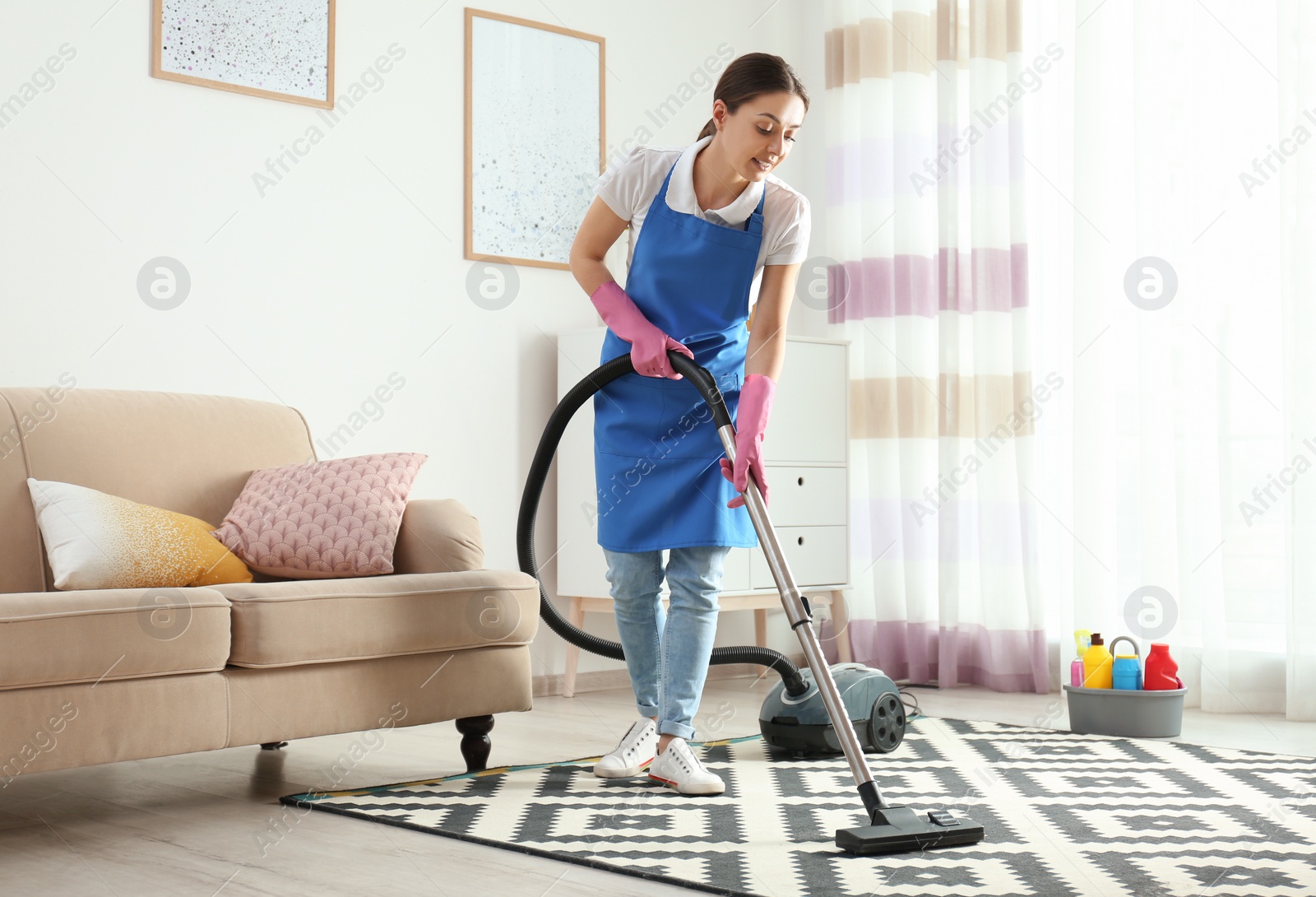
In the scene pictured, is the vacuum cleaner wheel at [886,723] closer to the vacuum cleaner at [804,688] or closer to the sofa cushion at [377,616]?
the vacuum cleaner at [804,688]

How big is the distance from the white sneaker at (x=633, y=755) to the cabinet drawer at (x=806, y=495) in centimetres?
140

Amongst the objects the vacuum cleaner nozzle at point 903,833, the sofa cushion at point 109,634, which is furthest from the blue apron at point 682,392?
the sofa cushion at point 109,634

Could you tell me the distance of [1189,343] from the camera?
3.57 metres

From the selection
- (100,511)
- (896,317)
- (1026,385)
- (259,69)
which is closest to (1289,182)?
(1026,385)

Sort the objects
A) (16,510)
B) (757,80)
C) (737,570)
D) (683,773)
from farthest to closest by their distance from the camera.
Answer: (737,570) → (16,510) → (683,773) → (757,80)

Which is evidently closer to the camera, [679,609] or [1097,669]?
[679,609]

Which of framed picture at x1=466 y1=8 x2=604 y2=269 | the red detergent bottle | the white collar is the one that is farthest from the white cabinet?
the white collar

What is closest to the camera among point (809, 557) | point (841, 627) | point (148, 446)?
point (148, 446)

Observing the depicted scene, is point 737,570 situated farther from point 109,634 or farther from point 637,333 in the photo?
point 109,634

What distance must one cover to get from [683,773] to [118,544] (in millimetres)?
1115

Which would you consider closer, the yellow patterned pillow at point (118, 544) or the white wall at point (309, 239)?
the yellow patterned pillow at point (118, 544)

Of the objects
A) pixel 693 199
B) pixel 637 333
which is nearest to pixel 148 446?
pixel 637 333

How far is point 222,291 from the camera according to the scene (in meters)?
3.37

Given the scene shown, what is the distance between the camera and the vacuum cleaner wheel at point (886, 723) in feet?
8.90
